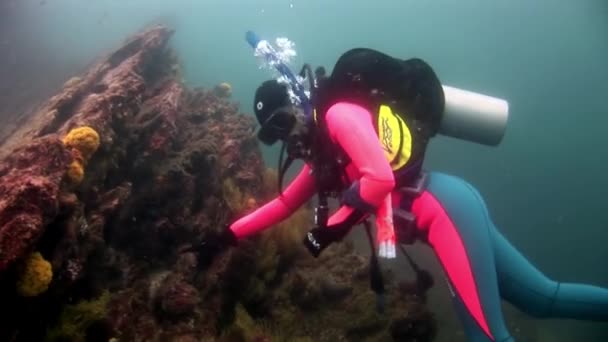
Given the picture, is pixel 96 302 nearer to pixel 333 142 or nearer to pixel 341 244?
pixel 333 142

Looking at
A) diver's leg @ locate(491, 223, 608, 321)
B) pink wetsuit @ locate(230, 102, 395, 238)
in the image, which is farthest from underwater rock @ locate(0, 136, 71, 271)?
diver's leg @ locate(491, 223, 608, 321)

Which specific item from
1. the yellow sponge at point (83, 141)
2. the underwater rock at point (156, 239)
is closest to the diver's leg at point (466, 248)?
the underwater rock at point (156, 239)

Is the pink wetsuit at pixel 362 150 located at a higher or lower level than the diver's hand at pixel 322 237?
higher

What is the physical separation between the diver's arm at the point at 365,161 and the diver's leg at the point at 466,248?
2.76 ft

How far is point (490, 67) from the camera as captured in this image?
104062mm

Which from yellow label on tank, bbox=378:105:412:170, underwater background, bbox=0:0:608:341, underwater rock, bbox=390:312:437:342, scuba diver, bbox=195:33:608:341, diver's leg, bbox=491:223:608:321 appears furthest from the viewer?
underwater background, bbox=0:0:608:341

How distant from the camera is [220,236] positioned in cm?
468

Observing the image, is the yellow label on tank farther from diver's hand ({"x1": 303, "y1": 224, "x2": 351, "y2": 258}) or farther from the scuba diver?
diver's hand ({"x1": 303, "y1": 224, "x2": 351, "y2": 258})

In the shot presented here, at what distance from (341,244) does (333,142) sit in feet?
14.7

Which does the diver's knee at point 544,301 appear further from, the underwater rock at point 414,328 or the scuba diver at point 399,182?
the underwater rock at point 414,328

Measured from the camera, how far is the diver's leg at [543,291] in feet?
14.2

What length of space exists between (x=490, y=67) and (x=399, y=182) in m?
113

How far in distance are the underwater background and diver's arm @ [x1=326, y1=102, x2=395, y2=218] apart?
8.23m

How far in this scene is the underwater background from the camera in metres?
22.8
